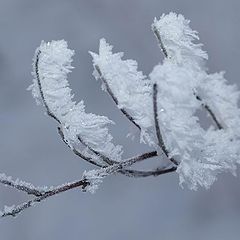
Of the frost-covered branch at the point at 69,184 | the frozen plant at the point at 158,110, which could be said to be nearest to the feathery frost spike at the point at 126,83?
the frozen plant at the point at 158,110

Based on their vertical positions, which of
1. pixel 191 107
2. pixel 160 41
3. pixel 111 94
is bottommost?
pixel 191 107

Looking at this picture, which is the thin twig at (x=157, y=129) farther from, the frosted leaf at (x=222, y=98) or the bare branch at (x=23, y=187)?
the bare branch at (x=23, y=187)

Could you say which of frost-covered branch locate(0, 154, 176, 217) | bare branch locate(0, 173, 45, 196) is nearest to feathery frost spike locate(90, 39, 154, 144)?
frost-covered branch locate(0, 154, 176, 217)

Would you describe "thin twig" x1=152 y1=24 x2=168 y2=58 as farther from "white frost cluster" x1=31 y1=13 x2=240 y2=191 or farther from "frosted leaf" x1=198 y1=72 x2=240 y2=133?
"frosted leaf" x1=198 y1=72 x2=240 y2=133

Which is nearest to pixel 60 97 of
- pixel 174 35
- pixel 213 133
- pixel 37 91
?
pixel 37 91

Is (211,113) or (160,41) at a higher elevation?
(160,41)

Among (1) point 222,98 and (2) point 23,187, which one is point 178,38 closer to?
(1) point 222,98

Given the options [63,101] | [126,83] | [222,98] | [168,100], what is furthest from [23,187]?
[222,98]
